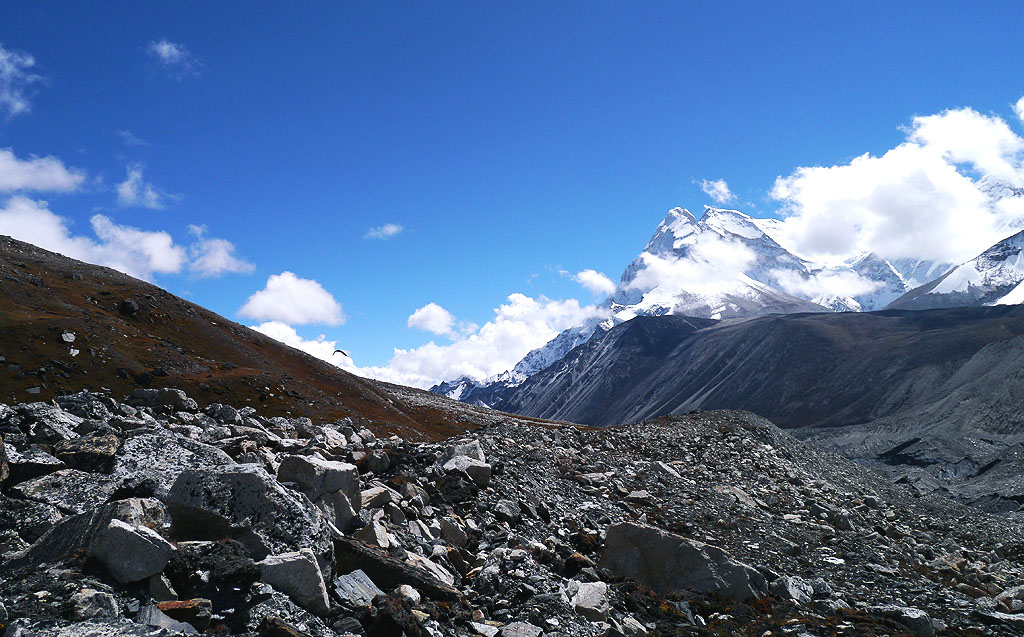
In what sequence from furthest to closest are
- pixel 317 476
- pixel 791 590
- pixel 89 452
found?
1. pixel 791 590
2. pixel 317 476
3. pixel 89 452

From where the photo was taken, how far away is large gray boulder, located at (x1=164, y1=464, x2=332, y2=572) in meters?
8.89

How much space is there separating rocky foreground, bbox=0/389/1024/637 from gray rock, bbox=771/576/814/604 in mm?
51

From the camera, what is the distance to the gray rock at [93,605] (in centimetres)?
651

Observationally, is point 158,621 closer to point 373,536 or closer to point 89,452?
point 373,536

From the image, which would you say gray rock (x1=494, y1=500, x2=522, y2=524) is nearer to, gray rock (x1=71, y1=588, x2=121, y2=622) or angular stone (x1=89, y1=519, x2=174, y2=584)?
angular stone (x1=89, y1=519, x2=174, y2=584)

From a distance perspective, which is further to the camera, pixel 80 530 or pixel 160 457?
pixel 160 457

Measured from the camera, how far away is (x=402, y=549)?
11.5 meters

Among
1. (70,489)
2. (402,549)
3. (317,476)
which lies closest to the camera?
(70,489)

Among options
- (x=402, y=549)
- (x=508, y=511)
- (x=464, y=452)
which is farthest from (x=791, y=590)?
(x=464, y=452)

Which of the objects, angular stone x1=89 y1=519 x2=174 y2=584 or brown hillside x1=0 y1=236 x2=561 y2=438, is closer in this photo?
angular stone x1=89 y1=519 x2=174 y2=584

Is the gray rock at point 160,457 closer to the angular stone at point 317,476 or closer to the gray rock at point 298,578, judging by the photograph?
the angular stone at point 317,476

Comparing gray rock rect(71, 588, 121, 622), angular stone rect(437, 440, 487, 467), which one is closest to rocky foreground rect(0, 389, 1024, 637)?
gray rock rect(71, 588, 121, 622)

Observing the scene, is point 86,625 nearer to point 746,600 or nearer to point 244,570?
point 244,570

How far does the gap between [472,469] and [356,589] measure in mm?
8810
